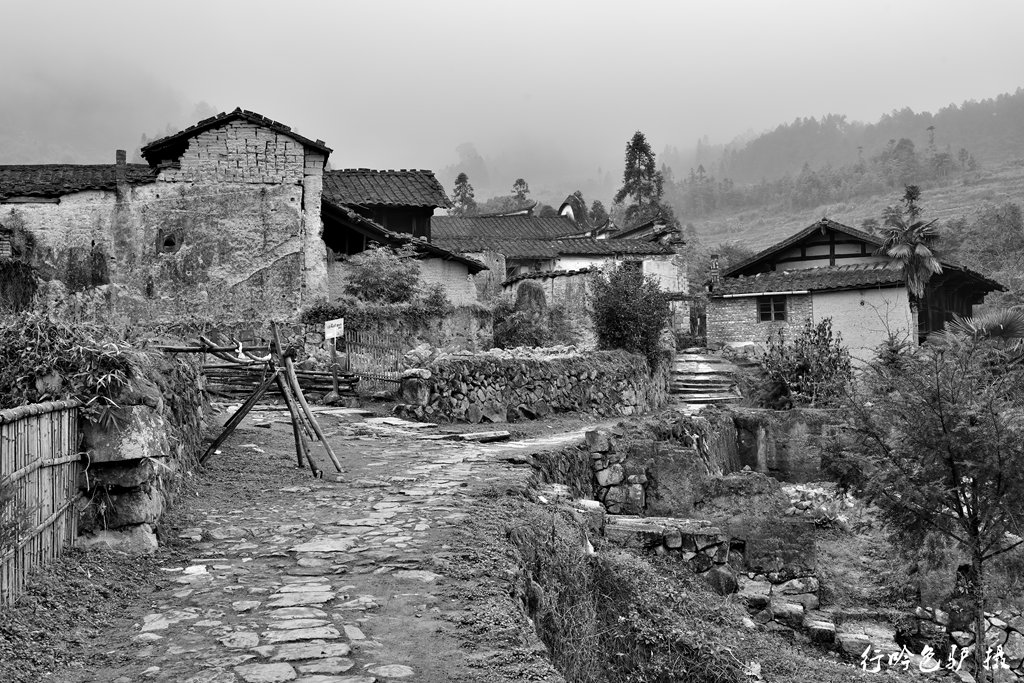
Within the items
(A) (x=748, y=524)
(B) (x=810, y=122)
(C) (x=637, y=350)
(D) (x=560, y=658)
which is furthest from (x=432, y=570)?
(B) (x=810, y=122)

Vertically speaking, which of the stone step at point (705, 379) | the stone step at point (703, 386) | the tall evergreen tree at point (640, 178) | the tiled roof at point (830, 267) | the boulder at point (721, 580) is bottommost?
the boulder at point (721, 580)

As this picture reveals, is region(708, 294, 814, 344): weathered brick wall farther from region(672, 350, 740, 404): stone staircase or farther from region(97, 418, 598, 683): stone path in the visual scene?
region(97, 418, 598, 683): stone path

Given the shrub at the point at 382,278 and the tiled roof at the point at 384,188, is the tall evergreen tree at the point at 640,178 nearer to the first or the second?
the tiled roof at the point at 384,188

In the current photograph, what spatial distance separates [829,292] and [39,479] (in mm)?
29777

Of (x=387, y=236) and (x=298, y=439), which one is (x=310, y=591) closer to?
(x=298, y=439)

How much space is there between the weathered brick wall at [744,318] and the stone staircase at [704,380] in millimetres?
4568

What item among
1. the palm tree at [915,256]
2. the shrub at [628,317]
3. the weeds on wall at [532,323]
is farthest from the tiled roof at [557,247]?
the shrub at [628,317]

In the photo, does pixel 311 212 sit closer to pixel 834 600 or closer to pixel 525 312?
pixel 525 312

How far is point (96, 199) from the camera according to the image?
891 inches

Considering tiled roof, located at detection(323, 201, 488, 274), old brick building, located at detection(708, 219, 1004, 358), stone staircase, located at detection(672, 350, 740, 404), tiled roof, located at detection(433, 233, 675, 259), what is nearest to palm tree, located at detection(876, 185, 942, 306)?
old brick building, located at detection(708, 219, 1004, 358)

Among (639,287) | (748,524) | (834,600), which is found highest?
(639,287)

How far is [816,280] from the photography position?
31.8 metres

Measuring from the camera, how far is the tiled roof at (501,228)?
142 feet

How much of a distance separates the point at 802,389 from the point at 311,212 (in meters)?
13.7
